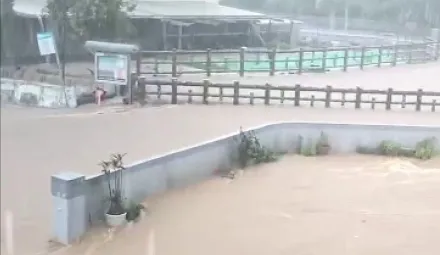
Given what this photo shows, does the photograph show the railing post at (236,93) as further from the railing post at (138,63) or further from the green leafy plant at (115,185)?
the green leafy plant at (115,185)

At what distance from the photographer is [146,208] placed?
3240 millimetres

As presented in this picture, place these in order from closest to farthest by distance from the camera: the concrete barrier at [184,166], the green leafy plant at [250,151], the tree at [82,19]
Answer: the concrete barrier at [184,166] → the green leafy plant at [250,151] → the tree at [82,19]

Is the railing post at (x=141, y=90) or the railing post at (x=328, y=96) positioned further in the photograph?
the railing post at (x=141, y=90)

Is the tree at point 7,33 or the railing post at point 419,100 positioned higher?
the tree at point 7,33

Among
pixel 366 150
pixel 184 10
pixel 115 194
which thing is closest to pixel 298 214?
pixel 115 194

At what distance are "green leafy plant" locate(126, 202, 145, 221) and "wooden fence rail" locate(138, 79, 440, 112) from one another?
124 inches

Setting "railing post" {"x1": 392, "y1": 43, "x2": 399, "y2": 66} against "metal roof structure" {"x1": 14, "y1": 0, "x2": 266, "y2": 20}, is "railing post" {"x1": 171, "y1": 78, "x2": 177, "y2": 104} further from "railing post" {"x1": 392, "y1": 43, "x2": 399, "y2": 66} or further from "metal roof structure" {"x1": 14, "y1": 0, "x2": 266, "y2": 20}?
"railing post" {"x1": 392, "y1": 43, "x2": 399, "y2": 66}

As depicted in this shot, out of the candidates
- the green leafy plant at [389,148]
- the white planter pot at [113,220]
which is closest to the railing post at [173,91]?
the green leafy plant at [389,148]

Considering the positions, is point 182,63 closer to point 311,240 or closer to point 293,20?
point 293,20

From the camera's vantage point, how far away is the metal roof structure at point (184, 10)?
7.32 meters

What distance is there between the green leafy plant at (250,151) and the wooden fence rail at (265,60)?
10.1 ft

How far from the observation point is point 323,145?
14.9 ft

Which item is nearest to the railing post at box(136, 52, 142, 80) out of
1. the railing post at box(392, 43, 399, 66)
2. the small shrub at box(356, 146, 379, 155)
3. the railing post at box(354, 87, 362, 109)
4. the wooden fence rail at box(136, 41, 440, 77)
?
the wooden fence rail at box(136, 41, 440, 77)

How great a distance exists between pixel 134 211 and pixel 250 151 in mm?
1293
